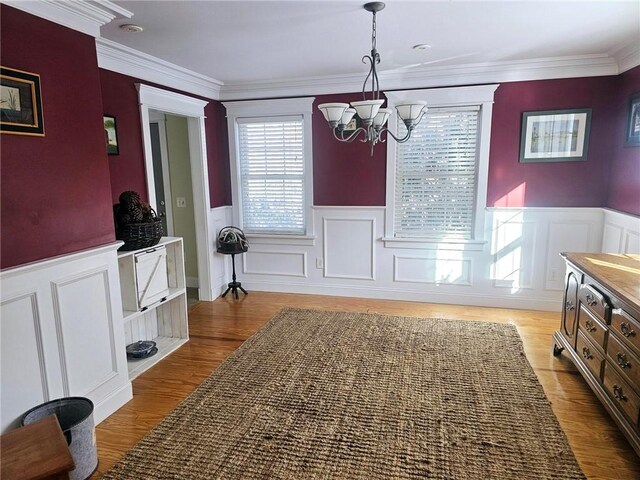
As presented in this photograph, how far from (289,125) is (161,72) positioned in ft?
4.86

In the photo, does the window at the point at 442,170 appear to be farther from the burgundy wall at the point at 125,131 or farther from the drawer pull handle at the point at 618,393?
the burgundy wall at the point at 125,131

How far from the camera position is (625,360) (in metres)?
2.15

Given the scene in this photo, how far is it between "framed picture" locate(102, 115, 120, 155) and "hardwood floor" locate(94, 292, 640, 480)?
1.71 m

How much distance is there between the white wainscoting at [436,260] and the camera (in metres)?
4.12

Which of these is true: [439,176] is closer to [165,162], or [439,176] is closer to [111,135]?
[111,135]

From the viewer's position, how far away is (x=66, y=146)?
2.21m

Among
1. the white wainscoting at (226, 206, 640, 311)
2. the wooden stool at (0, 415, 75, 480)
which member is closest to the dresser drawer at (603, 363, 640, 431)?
the white wainscoting at (226, 206, 640, 311)

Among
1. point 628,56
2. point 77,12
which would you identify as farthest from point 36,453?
point 628,56

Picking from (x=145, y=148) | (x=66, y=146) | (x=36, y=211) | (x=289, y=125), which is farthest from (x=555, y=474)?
(x=289, y=125)

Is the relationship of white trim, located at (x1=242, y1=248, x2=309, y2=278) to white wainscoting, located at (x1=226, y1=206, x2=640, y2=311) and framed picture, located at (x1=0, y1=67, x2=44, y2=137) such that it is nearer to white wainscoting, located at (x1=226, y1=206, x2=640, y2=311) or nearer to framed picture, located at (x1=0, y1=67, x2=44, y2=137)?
white wainscoting, located at (x1=226, y1=206, x2=640, y2=311)

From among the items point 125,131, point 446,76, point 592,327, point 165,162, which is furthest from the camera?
point 165,162

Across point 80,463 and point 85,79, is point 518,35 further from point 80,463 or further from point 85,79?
point 80,463

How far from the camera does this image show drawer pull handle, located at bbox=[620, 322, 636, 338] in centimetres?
207

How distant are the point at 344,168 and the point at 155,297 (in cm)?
246
